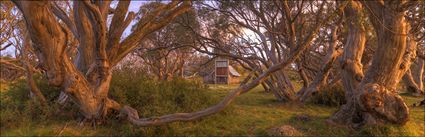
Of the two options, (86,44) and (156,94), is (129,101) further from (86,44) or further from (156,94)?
(86,44)

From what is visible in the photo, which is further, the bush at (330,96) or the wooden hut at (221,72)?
the wooden hut at (221,72)

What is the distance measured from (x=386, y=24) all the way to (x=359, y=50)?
2.22m

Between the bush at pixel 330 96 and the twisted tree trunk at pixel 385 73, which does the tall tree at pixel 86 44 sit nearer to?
the twisted tree trunk at pixel 385 73

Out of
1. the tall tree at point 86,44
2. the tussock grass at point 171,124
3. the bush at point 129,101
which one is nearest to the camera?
the tall tree at point 86,44

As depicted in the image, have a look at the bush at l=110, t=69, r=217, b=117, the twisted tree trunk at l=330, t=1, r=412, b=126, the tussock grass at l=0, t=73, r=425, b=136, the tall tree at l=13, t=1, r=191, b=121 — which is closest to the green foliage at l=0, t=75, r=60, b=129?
the tussock grass at l=0, t=73, r=425, b=136

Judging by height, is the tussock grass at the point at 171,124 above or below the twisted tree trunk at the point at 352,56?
below

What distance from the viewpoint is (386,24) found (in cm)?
654

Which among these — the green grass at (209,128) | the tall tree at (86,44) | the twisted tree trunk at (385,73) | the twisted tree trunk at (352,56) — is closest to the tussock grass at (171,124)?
the green grass at (209,128)

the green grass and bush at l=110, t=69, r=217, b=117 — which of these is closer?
the green grass

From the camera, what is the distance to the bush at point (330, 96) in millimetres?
11422

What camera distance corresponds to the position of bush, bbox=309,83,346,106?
450 inches

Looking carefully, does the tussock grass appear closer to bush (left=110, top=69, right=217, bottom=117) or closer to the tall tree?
bush (left=110, top=69, right=217, bottom=117)

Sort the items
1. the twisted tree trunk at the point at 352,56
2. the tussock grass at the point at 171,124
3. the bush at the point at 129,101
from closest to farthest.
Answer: the tussock grass at the point at 171,124
the bush at the point at 129,101
the twisted tree trunk at the point at 352,56

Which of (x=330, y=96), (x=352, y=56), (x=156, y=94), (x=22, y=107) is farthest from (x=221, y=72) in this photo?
(x=22, y=107)
